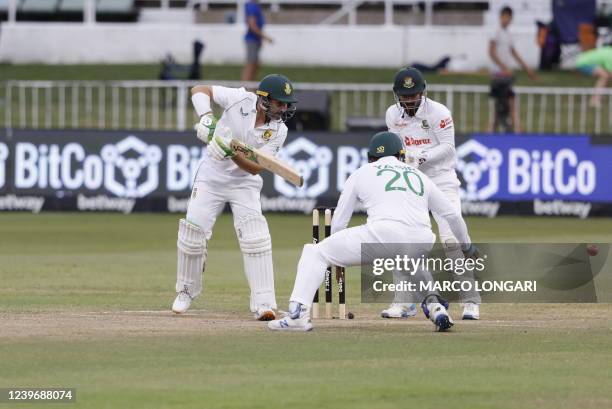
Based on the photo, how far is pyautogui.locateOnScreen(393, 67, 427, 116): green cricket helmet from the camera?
1364 centimetres

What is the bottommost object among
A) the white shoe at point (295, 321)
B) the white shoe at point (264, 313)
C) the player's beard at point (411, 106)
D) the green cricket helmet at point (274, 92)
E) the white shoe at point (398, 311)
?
the white shoe at point (398, 311)

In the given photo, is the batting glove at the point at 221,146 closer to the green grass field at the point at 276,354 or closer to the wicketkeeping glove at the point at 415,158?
the green grass field at the point at 276,354

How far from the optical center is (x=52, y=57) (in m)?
35.7

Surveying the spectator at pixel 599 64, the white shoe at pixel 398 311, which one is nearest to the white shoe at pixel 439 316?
the white shoe at pixel 398 311

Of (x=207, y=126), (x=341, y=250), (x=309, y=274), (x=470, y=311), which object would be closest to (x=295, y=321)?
(x=309, y=274)

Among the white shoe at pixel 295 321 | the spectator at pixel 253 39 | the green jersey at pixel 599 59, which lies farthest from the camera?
the spectator at pixel 253 39

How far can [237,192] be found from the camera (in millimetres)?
13477

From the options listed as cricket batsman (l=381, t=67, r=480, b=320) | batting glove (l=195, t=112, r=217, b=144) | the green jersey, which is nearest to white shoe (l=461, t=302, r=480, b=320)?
cricket batsman (l=381, t=67, r=480, b=320)

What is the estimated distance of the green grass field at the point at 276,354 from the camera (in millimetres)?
9297

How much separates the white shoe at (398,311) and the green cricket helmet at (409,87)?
1.78 meters

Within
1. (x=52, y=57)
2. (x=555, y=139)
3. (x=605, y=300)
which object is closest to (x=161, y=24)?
(x=52, y=57)

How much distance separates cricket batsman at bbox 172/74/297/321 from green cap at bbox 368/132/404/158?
133 cm

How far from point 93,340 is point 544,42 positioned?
24.2 metres

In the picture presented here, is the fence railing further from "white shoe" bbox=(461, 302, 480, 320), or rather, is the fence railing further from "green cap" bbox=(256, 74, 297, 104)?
"green cap" bbox=(256, 74, 297, 104)
